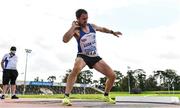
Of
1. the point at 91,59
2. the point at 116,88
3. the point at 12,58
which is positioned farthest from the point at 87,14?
the point at 116,88

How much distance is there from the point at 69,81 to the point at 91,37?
3.14 feet

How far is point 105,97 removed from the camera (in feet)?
27.4

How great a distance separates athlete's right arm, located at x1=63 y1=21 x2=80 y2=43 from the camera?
23.1 feet

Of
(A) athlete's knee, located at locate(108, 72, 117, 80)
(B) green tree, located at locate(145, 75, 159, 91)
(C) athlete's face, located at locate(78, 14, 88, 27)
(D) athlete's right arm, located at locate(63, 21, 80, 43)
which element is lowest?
(A) athlete's knee, located at locate(108, 72, 117, 80)

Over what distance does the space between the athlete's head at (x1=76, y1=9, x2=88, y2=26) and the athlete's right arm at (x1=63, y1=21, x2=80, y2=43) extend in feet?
0.40

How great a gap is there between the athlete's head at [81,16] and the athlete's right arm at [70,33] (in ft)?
0.40

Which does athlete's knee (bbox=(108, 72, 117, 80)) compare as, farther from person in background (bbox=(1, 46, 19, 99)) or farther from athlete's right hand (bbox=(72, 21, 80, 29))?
person in background (bbox=(1, 46, 19, 99))

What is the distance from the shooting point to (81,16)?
7.38 m

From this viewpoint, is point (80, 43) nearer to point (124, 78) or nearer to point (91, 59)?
point (91, 59)

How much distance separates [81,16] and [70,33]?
0.47m

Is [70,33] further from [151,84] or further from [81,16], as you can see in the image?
[151,84]

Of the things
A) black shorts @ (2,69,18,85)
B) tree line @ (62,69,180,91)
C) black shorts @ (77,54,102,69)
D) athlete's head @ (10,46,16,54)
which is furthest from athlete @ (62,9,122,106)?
tree line @ (62,69,180,91)

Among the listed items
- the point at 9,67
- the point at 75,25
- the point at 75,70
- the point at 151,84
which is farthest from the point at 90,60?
the point at 151,84

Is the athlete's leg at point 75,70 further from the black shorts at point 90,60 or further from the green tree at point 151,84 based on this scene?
the green tree at point 151,84
